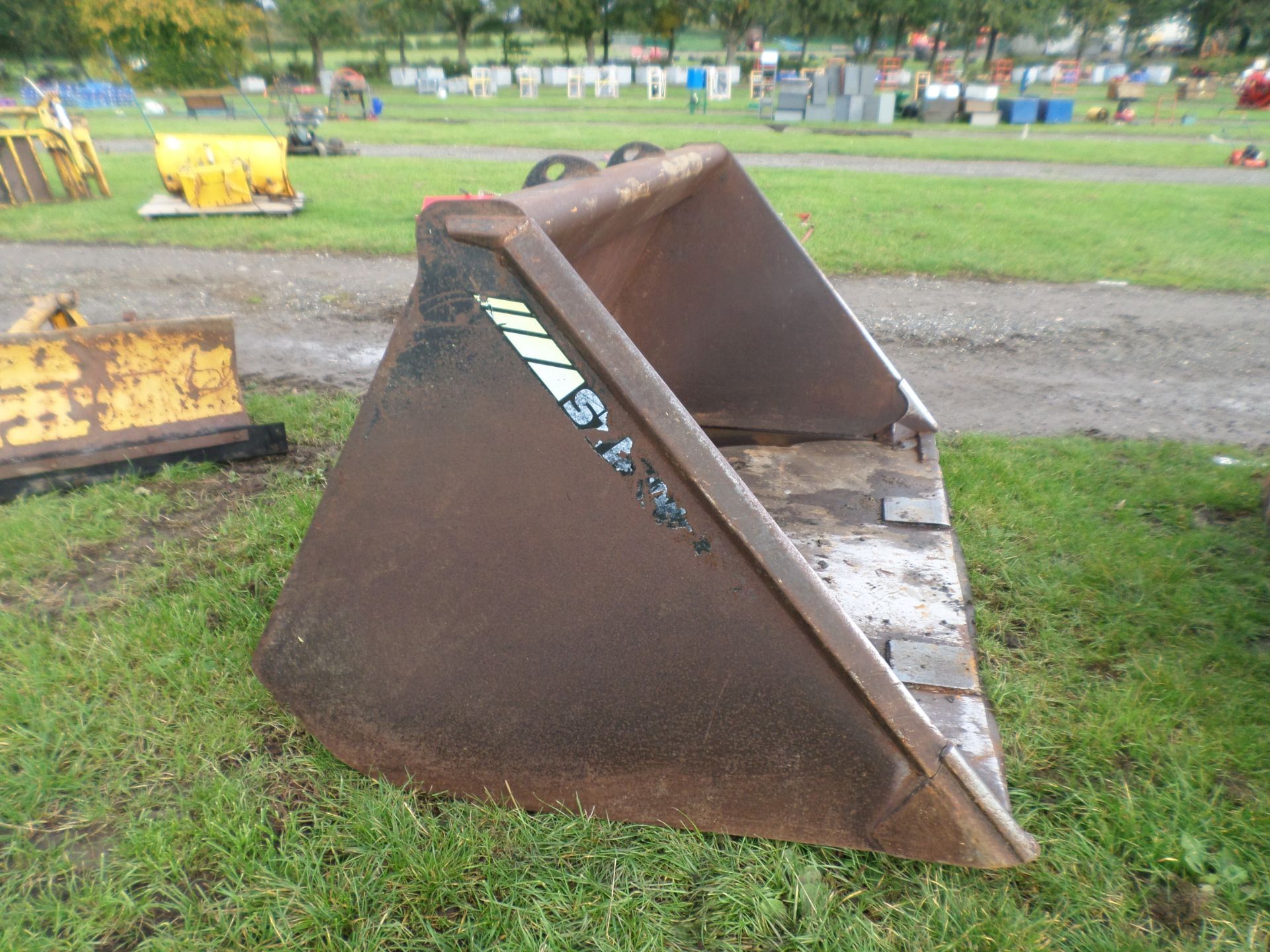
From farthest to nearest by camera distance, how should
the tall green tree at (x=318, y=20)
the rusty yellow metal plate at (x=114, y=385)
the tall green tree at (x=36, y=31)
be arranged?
the tall green tree at (x=318, y=20), the tall green tree at (x=36, y=31), the rusty yellow metal plate at (x=114, y=385)

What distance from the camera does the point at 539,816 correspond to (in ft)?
6.13

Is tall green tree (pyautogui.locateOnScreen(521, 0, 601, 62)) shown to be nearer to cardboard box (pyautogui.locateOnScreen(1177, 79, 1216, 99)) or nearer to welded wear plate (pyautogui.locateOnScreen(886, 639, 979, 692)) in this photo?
cardboard box (pyautogui.locateOnScreen(1177, 79, 1216, 99))

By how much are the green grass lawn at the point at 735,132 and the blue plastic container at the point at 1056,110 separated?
486 millimetres

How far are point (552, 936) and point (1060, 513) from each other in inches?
105

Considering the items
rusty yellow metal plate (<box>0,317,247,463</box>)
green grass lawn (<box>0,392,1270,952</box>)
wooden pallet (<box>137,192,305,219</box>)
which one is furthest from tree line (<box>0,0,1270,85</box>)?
green grass lawn (<box>0,392,1270,952</box>)

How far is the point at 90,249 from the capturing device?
327 inches

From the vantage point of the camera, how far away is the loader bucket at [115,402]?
127 inches

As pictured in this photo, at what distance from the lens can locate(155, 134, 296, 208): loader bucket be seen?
32.2 ft

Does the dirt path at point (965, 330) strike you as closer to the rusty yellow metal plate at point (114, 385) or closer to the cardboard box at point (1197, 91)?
the rusty yellow metal plate at point (114, 385)

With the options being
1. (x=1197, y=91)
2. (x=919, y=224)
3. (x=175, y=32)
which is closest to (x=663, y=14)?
(x=1197, y=91)

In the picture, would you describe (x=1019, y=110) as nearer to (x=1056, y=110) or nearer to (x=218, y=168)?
(x=1056, y=110)

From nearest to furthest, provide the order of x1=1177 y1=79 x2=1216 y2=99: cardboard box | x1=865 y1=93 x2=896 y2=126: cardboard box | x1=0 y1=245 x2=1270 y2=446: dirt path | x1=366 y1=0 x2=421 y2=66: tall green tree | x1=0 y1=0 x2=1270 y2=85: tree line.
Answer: x1=0 y1=245 x2=1270 y2=446: dirt path, x1=865 y1=93 x2=896 y2=126: cardboard box, x1=1177 y1=79 x2=1216 y2=99: cardboard box, x1=0 y1=0 x2=1270 y2=85: tree line, x1=366 y1=0 x2=421 y2=66: tall green tree

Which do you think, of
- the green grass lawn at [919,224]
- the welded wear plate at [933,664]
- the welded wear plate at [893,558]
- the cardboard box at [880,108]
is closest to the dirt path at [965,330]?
the green grass lawn at [919,224]

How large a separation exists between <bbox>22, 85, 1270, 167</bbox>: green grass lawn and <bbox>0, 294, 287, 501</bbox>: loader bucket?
12940mm
